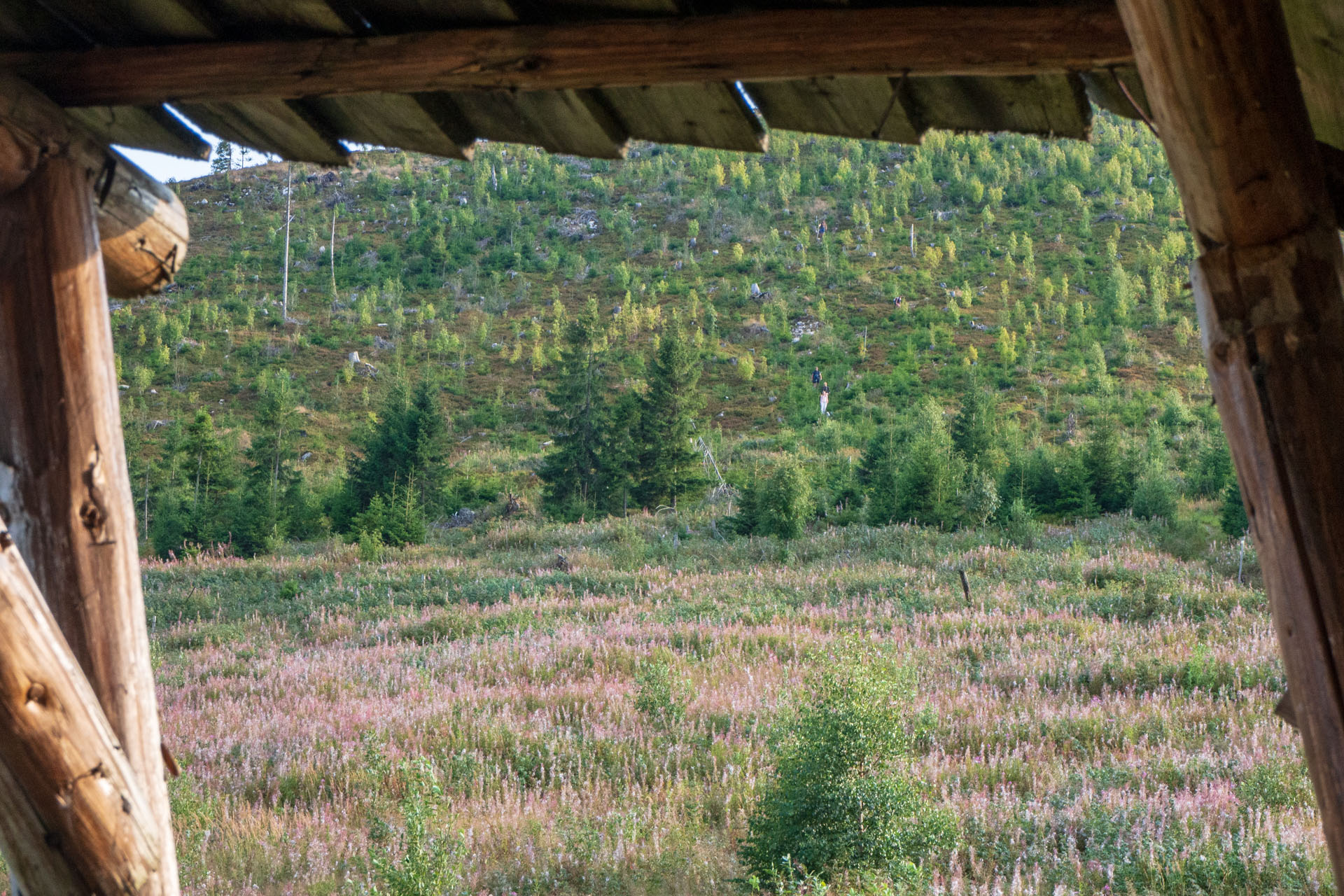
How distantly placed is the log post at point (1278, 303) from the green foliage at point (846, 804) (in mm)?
2997

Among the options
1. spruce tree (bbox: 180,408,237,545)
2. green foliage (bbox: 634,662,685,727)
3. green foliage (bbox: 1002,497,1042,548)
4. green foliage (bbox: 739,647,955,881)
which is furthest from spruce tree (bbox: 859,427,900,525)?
spruce tree (bbox: 180,408,237,545)

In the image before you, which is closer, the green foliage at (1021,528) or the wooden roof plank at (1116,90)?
the wooden roof plank at (1116,90)

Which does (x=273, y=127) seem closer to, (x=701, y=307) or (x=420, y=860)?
(x=420, y=860)

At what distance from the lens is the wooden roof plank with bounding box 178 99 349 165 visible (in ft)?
7.77

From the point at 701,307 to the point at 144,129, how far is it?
2085 inches

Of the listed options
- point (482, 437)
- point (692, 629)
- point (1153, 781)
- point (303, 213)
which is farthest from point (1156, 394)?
point (303, 213)

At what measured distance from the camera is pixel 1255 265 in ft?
3.81

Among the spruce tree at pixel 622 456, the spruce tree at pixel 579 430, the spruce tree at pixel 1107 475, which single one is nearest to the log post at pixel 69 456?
the spruce tree at pixel 1107 475

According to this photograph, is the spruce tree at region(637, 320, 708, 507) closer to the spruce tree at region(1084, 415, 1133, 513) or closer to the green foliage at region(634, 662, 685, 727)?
the spruce tree at region(1084, 415, 1133, 513)

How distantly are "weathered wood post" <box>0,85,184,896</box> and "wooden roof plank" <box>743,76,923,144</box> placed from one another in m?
1.73

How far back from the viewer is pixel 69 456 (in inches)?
81.7

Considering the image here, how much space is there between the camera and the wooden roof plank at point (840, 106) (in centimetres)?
207

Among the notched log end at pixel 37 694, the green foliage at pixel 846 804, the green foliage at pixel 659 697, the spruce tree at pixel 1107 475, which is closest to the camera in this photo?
the notched log end at pixel 37 694

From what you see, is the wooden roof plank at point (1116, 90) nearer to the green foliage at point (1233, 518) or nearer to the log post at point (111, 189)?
the log post at point (111, 189)
